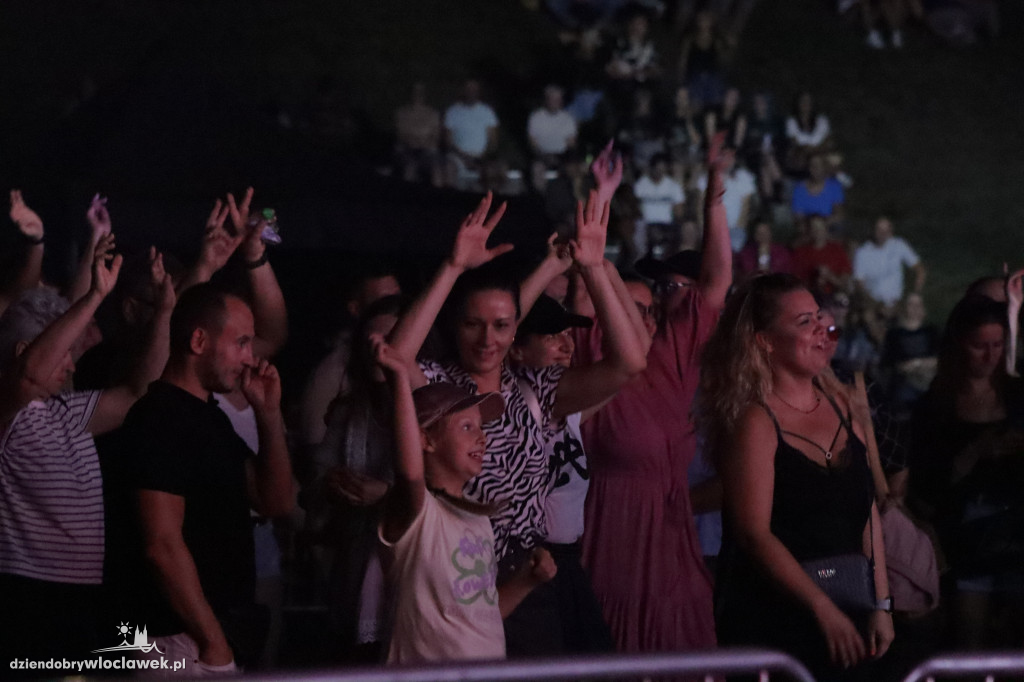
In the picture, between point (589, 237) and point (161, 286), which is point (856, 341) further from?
point (161, 286)

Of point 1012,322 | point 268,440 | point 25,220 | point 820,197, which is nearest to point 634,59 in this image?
point 820,197

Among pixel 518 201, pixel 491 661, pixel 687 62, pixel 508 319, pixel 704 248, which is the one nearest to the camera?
pixel 491 661

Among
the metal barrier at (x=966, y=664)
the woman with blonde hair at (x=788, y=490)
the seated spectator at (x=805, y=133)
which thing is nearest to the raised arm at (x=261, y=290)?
the woman with blonde hair at (x=788, y=490)

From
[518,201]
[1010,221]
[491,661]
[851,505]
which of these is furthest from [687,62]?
[491,661]

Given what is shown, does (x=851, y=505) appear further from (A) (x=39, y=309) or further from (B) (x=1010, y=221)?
(B) (x=1010, y=221)

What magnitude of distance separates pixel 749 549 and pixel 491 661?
4.08ft

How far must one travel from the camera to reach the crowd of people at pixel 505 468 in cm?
337

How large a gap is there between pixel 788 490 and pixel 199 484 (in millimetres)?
1526

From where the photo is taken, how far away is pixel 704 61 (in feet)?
56.1

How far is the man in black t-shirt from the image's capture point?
11.1ft

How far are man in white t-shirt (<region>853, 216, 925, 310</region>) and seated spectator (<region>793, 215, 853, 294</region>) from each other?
14.1 inches

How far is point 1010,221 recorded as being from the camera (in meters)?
17.6

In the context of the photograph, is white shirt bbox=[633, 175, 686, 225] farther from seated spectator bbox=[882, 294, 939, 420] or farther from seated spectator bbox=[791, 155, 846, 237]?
seated spectator bbox=[882, 294, 939, 420]

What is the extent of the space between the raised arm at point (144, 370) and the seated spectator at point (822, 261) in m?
10.5
